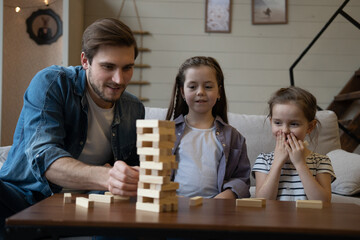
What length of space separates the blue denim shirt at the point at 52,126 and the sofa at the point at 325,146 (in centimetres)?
71

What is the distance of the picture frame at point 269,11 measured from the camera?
4711 millimetres

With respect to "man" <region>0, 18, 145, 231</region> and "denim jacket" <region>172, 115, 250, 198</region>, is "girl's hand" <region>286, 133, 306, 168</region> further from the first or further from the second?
"man" <region>0, 18, 145, 231</region>

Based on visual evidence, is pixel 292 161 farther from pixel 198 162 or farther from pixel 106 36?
pixel 106 36

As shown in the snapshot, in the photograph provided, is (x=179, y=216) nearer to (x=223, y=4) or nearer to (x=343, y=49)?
(x=223, y=4)

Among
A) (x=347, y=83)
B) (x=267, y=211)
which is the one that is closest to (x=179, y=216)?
(x=267, y=211)

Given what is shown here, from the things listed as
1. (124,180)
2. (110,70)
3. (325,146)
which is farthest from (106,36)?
(325,146)

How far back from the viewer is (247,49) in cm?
475

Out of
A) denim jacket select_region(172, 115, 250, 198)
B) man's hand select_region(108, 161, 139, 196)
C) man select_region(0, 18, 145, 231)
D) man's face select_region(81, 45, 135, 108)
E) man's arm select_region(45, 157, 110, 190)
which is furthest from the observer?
denim jacket select_region(172, 115, 250, 198)

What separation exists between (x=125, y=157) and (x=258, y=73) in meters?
3.10

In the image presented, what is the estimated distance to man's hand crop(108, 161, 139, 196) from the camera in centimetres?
118

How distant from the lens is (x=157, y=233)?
3.01 ft

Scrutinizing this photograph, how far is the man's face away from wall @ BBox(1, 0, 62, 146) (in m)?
2.28

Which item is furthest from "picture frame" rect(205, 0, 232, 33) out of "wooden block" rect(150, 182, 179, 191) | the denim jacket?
"wooden block" rect(150, 182, 179, 191)

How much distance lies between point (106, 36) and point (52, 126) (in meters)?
0.45
